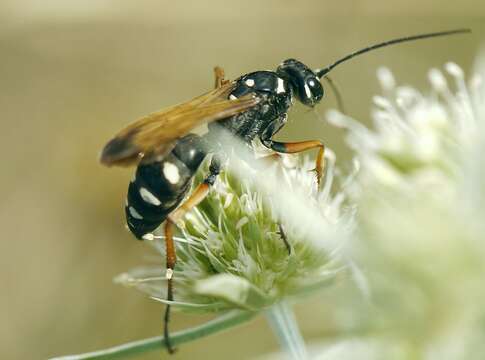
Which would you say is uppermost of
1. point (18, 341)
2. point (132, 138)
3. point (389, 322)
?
point (132, 138)

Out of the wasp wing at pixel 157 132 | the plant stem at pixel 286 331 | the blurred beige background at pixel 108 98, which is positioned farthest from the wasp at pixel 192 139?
the blurred beige background at pixel 108 98

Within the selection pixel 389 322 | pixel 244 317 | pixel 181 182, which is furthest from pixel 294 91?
pixel 389 322

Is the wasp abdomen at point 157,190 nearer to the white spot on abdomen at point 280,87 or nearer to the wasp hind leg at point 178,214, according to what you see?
the wasp hind leg at point 178,214

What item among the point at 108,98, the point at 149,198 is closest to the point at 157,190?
the point at 149,198

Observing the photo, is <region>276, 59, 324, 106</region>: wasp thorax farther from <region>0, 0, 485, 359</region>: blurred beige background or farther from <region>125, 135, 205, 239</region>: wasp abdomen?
<region>0, 0, 485, 359</region>: blurred beige background

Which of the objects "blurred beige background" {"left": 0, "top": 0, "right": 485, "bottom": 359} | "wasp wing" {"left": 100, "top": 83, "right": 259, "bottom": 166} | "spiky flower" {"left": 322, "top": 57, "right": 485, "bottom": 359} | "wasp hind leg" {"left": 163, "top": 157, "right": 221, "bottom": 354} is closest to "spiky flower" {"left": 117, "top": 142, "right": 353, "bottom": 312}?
"wasp hind leg" {"left": 163, "top": 157, "right": 221, "bottom": 354}

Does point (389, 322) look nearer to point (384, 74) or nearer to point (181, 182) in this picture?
point (384, 74)
